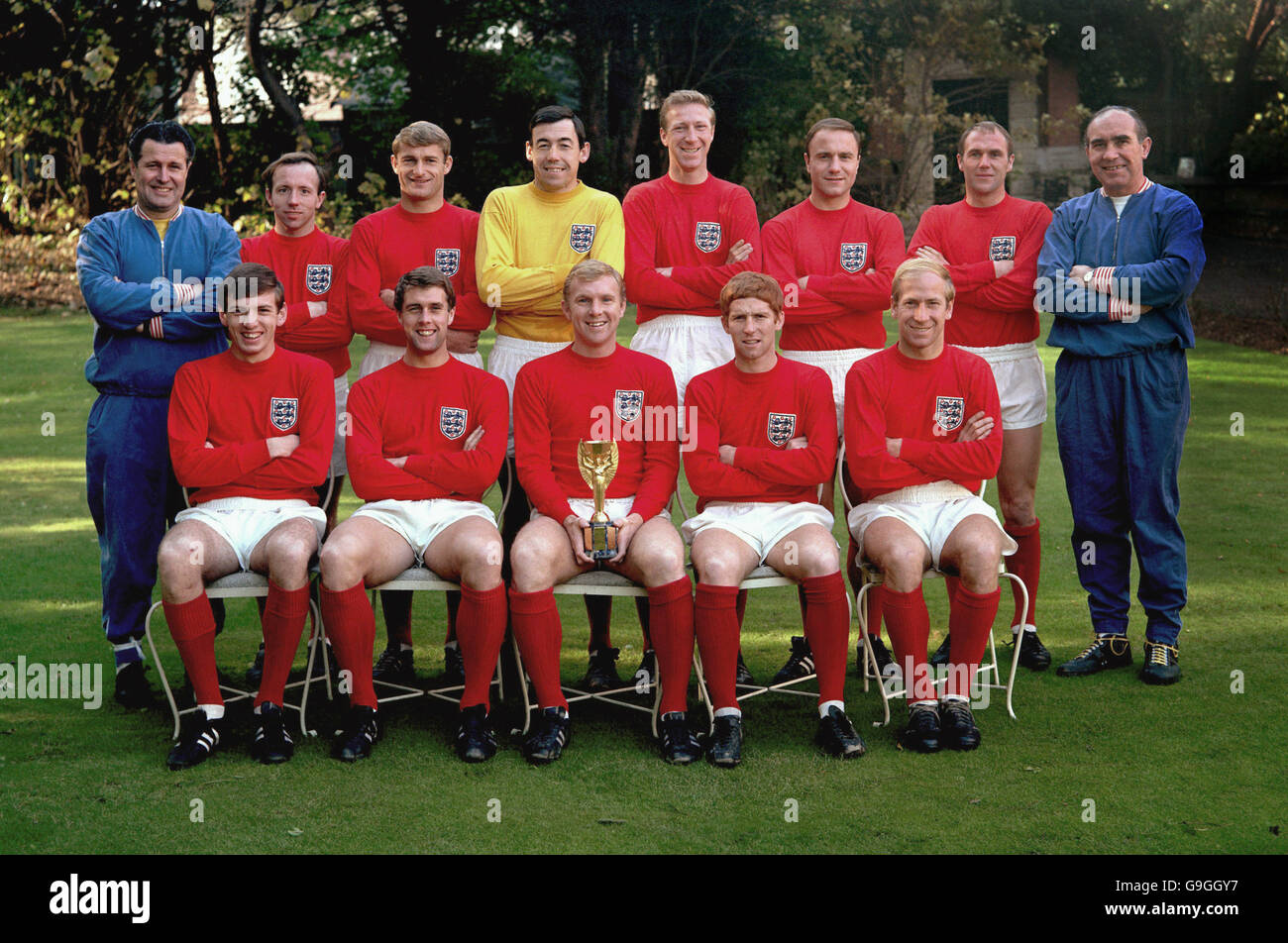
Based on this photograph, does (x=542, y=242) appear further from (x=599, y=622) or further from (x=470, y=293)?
(x=599, y=622)

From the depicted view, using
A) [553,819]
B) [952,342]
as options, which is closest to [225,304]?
[553,819]

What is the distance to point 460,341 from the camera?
503 centimetres

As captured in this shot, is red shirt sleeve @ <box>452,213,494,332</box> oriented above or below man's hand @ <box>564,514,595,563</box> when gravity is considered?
above

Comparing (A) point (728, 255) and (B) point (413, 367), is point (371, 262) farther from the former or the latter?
(A) point (728, 255)

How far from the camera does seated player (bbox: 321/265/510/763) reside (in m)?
4.28

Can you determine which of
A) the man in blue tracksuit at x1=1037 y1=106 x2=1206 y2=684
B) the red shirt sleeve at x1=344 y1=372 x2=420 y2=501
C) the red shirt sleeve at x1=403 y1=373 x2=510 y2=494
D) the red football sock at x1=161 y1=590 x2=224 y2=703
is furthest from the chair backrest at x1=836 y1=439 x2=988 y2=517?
the red football sock at x1=161 y1=590 x2=224 y2=703

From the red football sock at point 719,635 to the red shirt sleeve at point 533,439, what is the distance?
622mm

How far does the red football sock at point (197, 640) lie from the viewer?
14.0ft

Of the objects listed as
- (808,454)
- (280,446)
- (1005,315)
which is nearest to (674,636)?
(808,454)

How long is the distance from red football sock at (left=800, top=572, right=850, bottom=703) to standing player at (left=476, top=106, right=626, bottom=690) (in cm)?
97

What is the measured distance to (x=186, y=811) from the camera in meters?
3.79

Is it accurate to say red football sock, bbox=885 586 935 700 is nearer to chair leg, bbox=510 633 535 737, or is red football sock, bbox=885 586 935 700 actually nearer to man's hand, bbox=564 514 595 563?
man's hand, bbox=564 514 595 563

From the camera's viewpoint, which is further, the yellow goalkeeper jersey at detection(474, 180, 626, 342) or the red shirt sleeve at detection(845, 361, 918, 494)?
the yellow goalkeeper jersey at detection(474, 180, 626, 342)

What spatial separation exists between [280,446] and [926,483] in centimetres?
223
